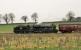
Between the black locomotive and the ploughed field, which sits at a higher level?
the black locomotive

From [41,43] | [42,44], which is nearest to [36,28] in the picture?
[41,43]

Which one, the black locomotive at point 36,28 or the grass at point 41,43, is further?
the black locomotive at point 36,28

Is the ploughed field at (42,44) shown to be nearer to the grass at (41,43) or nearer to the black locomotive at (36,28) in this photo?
the grass at (41,43)

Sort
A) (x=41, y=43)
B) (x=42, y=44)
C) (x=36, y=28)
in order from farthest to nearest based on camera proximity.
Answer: (x=36, y=28) → (x=41, y=43) → (x=42, y=44)

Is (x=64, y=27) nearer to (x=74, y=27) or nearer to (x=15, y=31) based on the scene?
(x=74, y=27)

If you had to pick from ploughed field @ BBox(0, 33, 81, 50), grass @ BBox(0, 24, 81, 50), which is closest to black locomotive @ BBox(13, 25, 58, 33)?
grass @ BBox(0, 24, 81, 50)

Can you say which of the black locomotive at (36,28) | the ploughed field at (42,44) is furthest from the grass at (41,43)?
the black locomotive at (36,28)

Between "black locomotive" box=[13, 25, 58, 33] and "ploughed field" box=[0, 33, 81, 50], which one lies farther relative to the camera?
"black locomotive" box=[13, 25, 58, 33]

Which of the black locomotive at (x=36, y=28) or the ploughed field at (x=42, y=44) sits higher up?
the black locomotive at (x=36, y=28)

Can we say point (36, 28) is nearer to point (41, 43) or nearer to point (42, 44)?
point (41, 43)

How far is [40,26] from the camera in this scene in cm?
3241

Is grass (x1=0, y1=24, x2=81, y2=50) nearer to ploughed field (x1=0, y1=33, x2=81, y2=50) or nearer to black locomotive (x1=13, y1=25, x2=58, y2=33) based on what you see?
ploughed field (x1=0, y1=33, x2=81, y2=50)

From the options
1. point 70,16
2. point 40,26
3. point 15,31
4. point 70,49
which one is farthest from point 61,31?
point 70,16

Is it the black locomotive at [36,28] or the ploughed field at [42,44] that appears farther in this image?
the black locomotive at [36,28]
